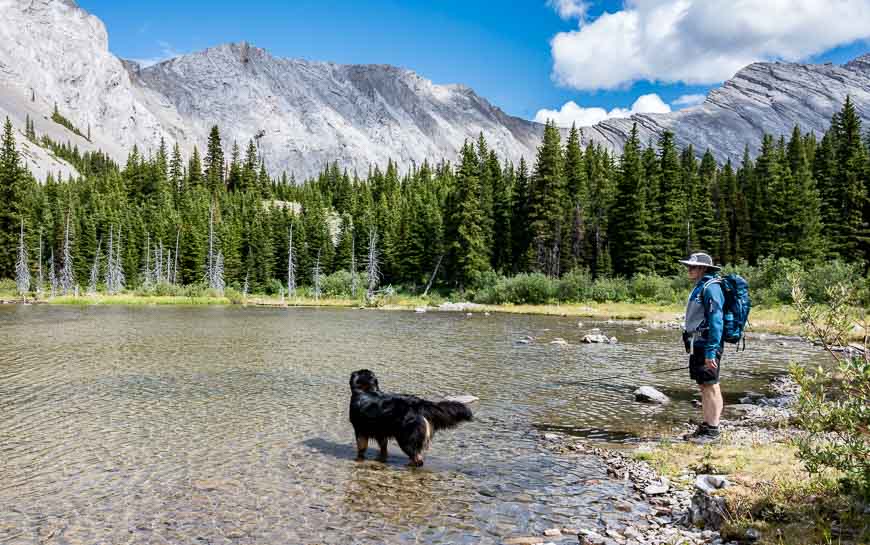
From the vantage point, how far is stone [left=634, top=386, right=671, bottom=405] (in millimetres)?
13578

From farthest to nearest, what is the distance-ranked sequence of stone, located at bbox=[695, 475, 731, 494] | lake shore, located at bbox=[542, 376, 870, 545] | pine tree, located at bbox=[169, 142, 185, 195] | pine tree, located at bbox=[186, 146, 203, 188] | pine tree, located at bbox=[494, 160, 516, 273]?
pine tree, located at bbox=[186, 146, 203, 188] < pine tree, located at bbox=[169, 142, 185, 195] < pine tree, located at bbox=[494, 160, 516, 273] < stone, located at bbox=[695, 475, 731, 494] < lake shore, located at bbox=[542, 376, 870, 545]

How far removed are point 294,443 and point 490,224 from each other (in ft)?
212

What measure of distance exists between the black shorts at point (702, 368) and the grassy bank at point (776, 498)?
3.67 feet

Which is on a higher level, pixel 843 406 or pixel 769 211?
pixel 769 211

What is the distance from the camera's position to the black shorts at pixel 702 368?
902 centimetres

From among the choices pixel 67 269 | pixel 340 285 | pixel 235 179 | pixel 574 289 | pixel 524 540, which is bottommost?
pixel 524 540

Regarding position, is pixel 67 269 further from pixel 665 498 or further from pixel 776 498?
pixel 776 498

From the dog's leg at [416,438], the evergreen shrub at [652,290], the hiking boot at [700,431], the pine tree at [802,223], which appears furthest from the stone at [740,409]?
the pine tree at [802,223]

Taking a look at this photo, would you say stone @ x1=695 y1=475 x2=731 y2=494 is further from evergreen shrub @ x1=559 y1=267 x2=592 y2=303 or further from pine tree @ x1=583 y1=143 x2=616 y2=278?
pine tree @ x1=583 y1=143 x2=616 y2=278

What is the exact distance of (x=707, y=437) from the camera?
9.49 metres

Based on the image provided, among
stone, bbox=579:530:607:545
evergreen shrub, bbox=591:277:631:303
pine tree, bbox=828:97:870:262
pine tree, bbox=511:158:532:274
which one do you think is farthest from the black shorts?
pine tree, bbox=511:158:532:274

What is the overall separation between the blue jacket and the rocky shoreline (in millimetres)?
1526

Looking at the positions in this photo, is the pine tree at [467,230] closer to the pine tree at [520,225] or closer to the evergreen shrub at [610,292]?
the pine tree at [520,225]

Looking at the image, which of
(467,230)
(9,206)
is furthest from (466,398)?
(9,206)
